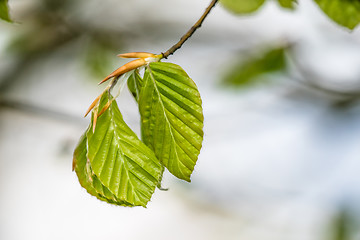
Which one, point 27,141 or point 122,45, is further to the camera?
point 27,141

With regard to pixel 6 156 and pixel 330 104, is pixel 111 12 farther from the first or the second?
pixel 330 104

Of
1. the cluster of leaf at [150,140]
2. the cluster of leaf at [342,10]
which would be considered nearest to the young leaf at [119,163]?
the cluster of leaf at [150,140]

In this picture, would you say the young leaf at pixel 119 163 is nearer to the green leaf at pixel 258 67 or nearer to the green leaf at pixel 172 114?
the green leaf at pixel 172 114

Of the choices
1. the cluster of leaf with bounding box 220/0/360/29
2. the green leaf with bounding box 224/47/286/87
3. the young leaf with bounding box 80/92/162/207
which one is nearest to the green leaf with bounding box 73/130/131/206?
the young leaf with bounding box 80/92/162/207

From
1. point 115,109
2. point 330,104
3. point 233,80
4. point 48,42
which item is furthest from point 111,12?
point 115,109

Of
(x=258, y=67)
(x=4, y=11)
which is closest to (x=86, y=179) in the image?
(x=4, y=11)

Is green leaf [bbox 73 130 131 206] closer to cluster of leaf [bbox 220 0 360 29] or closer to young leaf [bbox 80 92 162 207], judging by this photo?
young leaf [bbox 80 92 162 207]

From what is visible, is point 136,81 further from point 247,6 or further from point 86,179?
point 247,6
